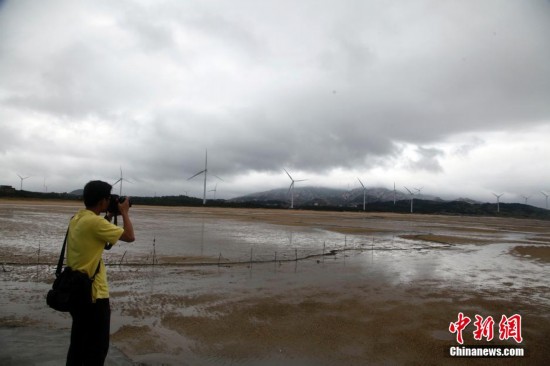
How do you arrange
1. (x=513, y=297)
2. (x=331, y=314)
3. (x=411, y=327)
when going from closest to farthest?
(x=411, y=327) → (x=331, y=314) → (x=513, y=297)

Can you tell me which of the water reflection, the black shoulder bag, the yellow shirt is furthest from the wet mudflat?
the yellow shirt

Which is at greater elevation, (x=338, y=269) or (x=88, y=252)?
(x=88, y=252)

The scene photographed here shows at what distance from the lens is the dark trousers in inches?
150

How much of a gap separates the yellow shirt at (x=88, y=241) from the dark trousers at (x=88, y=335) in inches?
5.6

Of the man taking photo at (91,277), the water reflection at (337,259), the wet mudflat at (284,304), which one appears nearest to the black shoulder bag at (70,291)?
the man taking photo at (91,277)

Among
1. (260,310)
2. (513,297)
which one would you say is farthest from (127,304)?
(513,297)

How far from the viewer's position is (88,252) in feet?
12.5

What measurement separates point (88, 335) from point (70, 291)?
24.5 inches

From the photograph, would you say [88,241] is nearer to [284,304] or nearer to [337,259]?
[284,304]

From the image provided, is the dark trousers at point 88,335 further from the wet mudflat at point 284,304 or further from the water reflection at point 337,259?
the water reflection at point 337,259

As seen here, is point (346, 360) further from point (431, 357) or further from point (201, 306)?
point (201, 306)

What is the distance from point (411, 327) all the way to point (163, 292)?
7032mm

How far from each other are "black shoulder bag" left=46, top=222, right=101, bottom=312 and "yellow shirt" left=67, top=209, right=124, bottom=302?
0.09 metres

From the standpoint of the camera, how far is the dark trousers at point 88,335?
3812 millimetres
